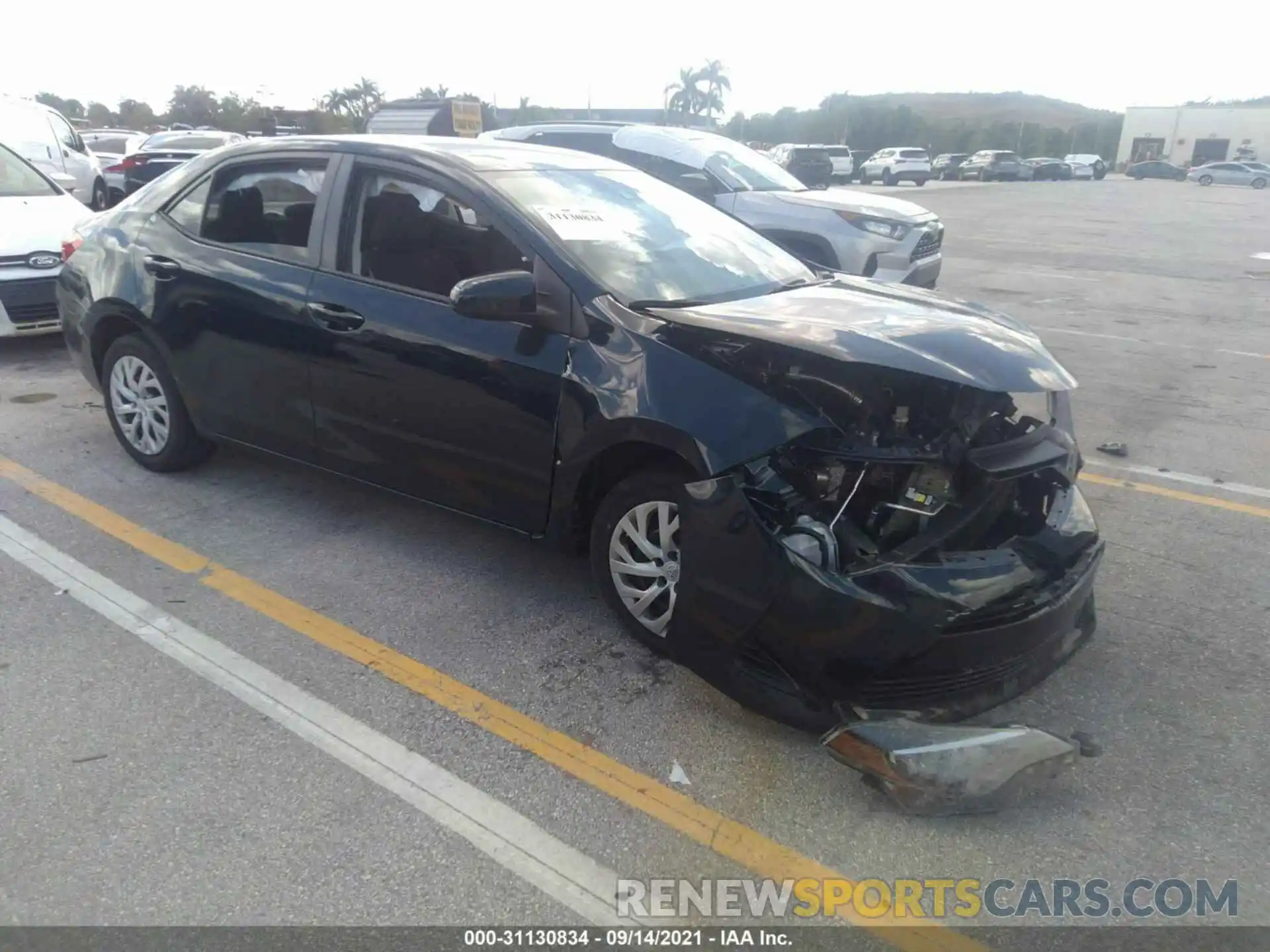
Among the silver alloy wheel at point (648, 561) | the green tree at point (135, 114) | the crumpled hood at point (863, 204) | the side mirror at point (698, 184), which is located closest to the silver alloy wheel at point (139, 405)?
the silver alloy wheel at point (648, 561)

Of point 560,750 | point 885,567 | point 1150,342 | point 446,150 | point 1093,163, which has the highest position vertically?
point 446,150

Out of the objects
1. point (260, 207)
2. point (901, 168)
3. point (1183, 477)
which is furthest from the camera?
point (901, 168)

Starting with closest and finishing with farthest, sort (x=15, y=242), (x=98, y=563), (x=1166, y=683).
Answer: (x=1166, y=683), (x=98, y=563), (x=15, y=242)

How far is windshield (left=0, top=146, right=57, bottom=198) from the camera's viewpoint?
8.68 m

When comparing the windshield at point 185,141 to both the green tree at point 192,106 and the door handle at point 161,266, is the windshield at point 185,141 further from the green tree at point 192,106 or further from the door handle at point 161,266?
the green tree at point 192,106

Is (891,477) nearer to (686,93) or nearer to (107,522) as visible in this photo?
(107,522)

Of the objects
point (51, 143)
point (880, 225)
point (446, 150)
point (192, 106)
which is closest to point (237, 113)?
point (192, 106)

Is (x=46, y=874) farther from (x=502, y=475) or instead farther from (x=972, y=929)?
(x=972, y=929)

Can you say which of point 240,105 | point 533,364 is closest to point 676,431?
point 533,364

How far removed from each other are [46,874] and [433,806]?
3.18ft

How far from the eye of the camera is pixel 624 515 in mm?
3475

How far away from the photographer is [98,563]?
4.21 meters

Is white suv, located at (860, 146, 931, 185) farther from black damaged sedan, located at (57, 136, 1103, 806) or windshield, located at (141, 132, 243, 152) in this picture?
black damaged sedan, located at (57, 136, 1103, 806)

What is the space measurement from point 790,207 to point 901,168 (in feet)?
136
